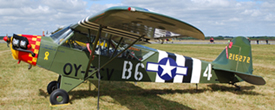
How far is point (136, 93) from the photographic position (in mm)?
6816

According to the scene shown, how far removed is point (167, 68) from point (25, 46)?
3.82 m

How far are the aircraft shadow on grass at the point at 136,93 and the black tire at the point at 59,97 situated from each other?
0.52 metres

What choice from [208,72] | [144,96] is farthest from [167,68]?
[208,72]

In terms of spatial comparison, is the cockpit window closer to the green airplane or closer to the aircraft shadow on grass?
the green airplane

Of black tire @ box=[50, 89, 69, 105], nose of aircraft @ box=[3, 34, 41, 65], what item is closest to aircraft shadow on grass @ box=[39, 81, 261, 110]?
black tire @ box=[50, 89, 69, 105]

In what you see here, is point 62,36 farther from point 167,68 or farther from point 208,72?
point 208,72

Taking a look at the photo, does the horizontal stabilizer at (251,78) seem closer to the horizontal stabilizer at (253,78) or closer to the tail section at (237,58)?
the horizontal stabilizer at (253,78)

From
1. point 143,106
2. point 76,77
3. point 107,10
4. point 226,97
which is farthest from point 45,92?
point 226,97

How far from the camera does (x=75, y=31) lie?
18.3 ft

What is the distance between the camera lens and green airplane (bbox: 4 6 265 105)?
4578mm

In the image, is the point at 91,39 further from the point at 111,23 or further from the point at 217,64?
the point at 217,64

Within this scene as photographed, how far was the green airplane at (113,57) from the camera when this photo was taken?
15.0 ft

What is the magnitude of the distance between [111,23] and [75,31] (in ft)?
5.88

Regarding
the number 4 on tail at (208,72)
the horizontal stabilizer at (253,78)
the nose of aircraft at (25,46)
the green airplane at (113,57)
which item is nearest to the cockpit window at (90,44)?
the green airplane at (113,57)
